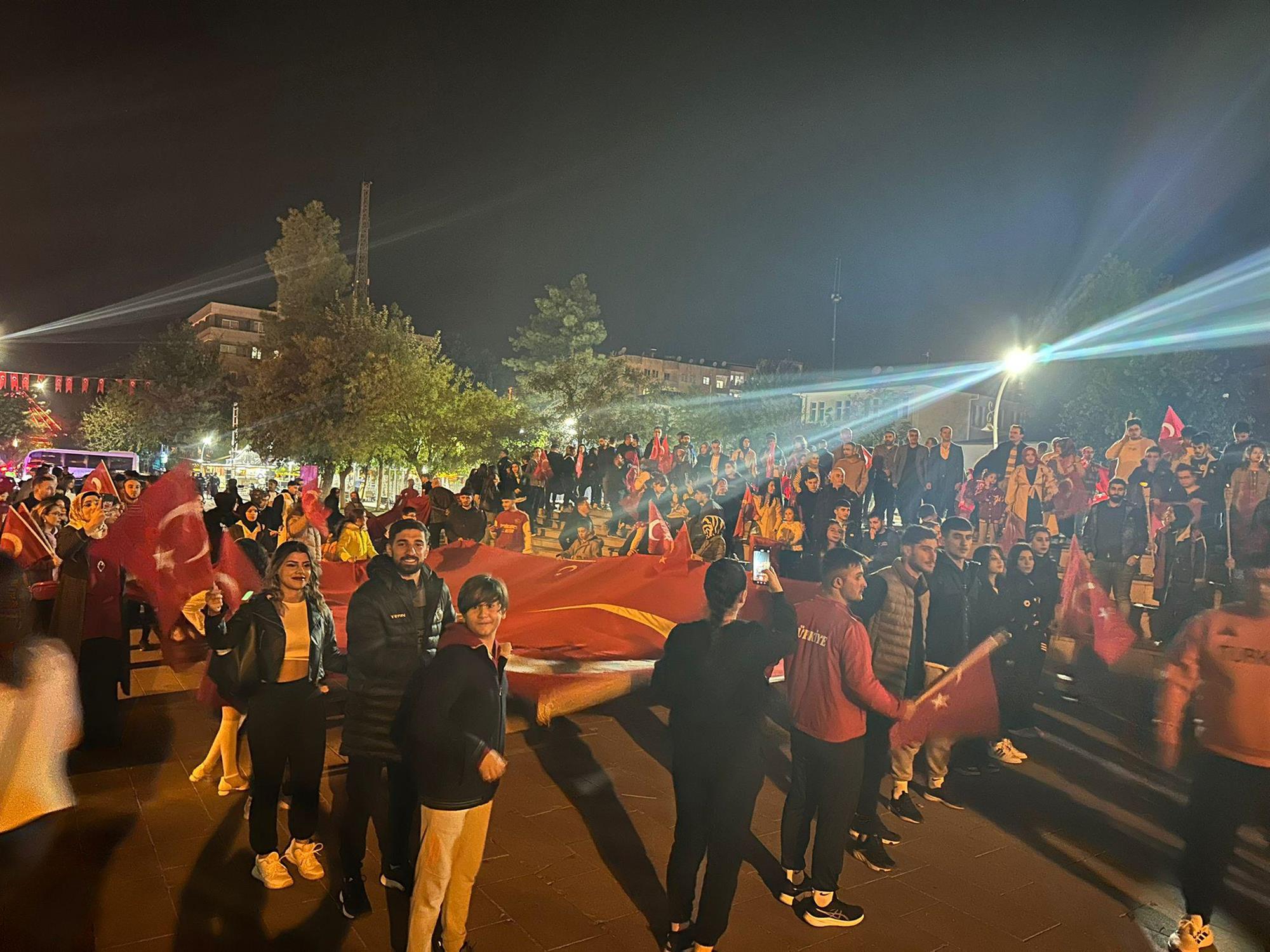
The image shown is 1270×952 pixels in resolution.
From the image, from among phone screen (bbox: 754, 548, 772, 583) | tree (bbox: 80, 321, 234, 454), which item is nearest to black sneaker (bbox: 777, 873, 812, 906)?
phone screen (bbox: 754, 548, 772, 583)

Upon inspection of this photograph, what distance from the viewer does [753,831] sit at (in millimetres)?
5258

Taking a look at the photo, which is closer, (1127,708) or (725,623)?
(725,623)

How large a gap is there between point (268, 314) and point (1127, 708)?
49.9 meters

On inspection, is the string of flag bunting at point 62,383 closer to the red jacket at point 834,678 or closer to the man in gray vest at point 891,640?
the man in gray vest at point 891,640

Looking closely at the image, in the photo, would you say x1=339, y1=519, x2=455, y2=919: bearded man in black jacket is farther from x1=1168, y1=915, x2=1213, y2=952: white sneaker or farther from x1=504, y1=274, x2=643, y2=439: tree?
x1=504, y1=274, x2=643, y2=439: tree

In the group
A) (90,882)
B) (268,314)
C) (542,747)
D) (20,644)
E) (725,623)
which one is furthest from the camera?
(268,314)

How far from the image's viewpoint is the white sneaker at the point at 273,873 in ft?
13.9

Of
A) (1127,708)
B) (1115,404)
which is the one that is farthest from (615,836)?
(1115,404)

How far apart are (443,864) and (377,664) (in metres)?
0.98

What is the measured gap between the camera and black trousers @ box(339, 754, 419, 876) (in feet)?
13.0

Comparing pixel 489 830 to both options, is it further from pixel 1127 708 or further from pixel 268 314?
pixel 268 314

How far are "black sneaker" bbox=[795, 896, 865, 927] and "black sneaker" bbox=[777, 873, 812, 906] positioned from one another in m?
0.08

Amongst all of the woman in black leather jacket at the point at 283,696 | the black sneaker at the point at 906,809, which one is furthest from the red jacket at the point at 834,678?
the woman in black leather jacket at the point at 283,696

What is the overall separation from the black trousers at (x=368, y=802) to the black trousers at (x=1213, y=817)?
3748 millimetres
